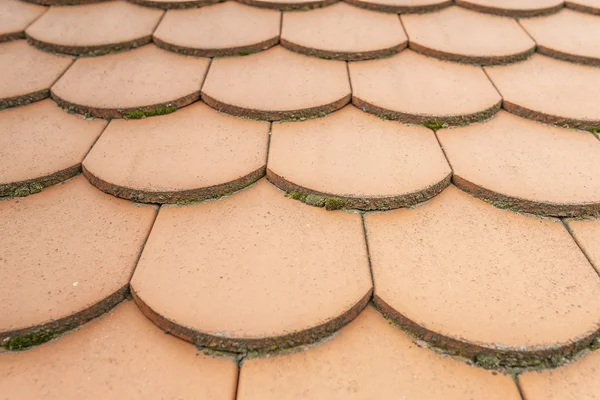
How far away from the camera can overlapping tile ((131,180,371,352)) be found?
0.76 m

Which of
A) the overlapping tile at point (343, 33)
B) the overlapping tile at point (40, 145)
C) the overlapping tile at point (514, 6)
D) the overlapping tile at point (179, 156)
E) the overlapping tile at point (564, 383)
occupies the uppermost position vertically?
the overlapping tile at point (514, 6)

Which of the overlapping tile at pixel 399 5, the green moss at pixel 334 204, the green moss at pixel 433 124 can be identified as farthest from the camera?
the overlapping tile at pixel 399 5

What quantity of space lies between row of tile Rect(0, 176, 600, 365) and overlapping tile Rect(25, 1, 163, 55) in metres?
0.46

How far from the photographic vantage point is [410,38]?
50.8 inches

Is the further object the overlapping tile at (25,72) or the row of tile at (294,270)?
the overlapping tile at (25,72)

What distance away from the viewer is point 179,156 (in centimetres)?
101

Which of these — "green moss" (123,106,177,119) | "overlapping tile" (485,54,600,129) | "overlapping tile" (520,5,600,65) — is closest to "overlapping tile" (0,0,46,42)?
"green moss" (123,106,177,119)

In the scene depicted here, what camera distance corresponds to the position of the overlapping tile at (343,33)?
1239mm

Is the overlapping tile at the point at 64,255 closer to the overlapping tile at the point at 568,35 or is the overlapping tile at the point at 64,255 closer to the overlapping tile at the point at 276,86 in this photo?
the overlapping tile at the point at 276,86

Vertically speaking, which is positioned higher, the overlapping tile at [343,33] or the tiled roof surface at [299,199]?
the overlapping tile at [343,33]

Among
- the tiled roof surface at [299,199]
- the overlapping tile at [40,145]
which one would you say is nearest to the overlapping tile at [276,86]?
the tiled roof surface at [299,199]

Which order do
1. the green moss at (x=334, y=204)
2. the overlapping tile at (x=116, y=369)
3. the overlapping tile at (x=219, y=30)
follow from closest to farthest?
the overlapping tile at (x=116, y=369) → the green moss at (x=334, y=204) → the overlapping tile at (x=219, y=30)

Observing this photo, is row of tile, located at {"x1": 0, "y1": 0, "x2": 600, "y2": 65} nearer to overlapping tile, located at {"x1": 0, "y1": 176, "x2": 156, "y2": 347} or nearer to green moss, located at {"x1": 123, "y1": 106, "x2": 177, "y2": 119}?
green moss, located at {"x1": 123, "y1": 106, "x2": 177, "y2": 119}

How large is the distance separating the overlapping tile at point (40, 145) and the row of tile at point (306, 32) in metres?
0.23
